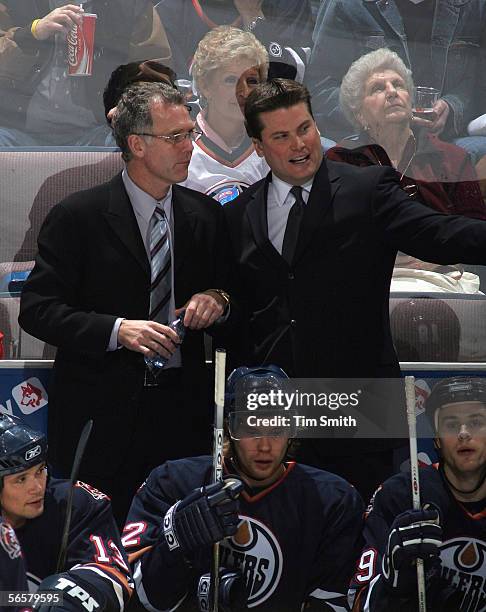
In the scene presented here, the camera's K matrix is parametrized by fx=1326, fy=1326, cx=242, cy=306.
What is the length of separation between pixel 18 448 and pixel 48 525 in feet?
0.70

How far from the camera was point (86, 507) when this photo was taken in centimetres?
318

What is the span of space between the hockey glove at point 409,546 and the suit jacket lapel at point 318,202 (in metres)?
0.76

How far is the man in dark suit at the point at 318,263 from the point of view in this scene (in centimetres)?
347

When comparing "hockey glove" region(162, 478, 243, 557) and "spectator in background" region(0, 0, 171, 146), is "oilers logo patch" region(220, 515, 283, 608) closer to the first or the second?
"hockey glove" region(162, 478, 243, 557)

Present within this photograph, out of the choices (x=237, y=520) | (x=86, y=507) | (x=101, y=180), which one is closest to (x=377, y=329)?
(x=237, y=520)

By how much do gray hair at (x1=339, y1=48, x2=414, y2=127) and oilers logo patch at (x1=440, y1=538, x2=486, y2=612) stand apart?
4.49 feet

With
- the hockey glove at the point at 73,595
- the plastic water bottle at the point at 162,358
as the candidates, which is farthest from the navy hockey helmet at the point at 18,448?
the plastic water bottle at the point at 162,358

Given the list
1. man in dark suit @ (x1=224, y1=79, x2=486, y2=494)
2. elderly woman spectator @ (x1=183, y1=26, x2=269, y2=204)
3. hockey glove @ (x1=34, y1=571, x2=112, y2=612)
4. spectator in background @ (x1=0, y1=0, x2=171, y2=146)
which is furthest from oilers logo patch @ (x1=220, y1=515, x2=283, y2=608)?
spectator in background @ (x1=0, y1=0, x2=171, y2=146)

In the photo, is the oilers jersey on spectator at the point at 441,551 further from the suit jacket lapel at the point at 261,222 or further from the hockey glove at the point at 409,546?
the suit jacket lapel at the point at 261,222

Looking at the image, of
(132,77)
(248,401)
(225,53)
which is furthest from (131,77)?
(248,401)

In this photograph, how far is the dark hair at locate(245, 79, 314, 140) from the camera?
3512 millimetres

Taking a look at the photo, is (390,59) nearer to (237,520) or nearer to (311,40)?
(311,40)

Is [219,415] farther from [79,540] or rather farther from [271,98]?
[271,98]

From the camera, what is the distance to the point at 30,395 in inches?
139
